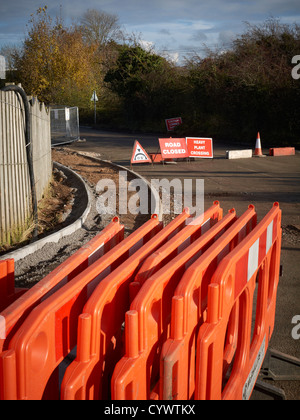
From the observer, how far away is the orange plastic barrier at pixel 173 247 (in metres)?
2.57

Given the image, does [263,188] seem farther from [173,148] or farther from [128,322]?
[128,322]

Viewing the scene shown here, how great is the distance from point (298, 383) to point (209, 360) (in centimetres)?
190

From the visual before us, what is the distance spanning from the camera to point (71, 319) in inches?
88.7

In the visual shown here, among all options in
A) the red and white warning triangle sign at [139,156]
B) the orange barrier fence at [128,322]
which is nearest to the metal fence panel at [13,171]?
the orange barrier fence at [128,322]

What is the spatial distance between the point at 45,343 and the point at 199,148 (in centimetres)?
1674

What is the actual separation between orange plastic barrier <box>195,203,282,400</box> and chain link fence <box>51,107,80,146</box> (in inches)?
881

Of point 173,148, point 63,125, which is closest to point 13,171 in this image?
point 173,148

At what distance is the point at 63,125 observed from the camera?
85.4 ft

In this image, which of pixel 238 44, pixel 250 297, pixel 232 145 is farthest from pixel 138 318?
pixel 238 44

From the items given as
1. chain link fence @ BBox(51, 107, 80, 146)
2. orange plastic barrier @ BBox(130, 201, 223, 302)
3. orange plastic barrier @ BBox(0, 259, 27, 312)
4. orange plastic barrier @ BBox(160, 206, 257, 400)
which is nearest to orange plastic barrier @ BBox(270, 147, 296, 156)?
chain link fence @ BBox(51, 107, 80, 146)

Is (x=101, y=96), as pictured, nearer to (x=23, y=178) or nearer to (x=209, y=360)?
(x=23, y=178)

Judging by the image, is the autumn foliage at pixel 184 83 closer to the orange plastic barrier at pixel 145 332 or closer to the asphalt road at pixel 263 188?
the asphalt road at pixel 263 188
